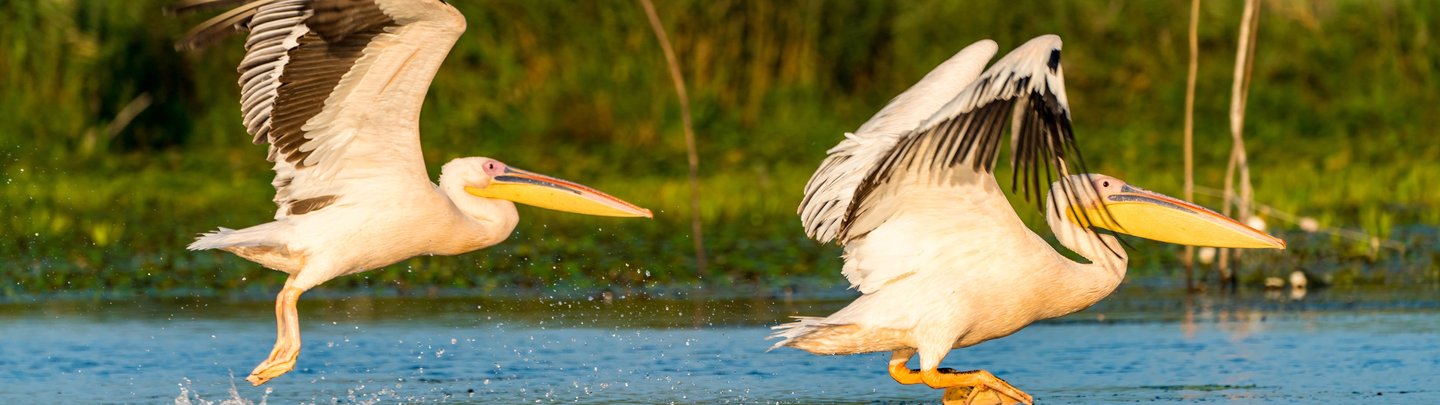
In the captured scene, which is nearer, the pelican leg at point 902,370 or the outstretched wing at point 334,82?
the pelican leg at point 902,370

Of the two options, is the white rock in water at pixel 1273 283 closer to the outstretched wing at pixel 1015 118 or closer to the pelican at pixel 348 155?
the pelican at pixel 348 155

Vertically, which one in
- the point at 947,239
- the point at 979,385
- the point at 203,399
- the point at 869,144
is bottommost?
the point at 979,385

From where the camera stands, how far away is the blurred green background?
36.2 feet

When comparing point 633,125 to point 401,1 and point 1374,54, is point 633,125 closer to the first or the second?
point 1374,54

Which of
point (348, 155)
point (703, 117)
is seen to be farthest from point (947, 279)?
point (703, 117)

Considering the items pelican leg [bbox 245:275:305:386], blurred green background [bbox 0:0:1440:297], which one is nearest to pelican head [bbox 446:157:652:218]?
pelican leg [bbox 245:275:305:386]

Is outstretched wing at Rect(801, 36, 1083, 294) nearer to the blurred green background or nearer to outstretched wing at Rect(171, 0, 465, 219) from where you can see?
outstretched wing at Rect(171, 0, 465, 219)

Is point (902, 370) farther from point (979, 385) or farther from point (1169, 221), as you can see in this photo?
point (1169, 221)

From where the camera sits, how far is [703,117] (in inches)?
557

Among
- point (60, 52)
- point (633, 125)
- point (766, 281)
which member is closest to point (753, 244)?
point (766, 281)

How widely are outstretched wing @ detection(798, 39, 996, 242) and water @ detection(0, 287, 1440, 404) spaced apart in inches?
26.9

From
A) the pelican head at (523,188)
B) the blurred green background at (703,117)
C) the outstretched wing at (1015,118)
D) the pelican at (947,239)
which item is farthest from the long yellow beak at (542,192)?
the blurred green background at (703,117)

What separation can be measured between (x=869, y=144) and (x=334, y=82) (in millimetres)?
1837

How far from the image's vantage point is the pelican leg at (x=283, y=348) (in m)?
7.18
